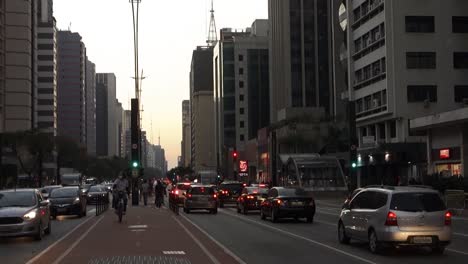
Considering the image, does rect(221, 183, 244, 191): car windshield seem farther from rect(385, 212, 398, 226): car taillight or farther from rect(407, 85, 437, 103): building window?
rect(385, 212, 398, 226): car taillight

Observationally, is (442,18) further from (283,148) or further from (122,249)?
(122,249)

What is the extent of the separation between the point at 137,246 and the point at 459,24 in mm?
52771

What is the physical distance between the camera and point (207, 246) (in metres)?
18.4

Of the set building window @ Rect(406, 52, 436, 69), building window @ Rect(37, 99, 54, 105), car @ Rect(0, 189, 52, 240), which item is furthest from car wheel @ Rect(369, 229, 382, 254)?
building window @ Rect(37, 99, 54, 105)

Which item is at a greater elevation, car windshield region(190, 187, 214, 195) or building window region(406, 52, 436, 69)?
building window region(406, 52, 436, 69)

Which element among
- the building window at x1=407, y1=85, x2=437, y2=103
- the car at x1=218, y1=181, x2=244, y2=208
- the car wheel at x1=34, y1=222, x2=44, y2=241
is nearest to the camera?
the car wheel at x1=34, y1=222, x2=44, y2=241

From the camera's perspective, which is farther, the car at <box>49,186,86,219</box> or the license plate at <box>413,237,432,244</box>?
the car at <box>49,186,86,219</box>

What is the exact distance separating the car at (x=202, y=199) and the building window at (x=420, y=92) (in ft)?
103

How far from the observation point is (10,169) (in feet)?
292

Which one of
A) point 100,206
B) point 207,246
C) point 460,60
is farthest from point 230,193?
point 460,60

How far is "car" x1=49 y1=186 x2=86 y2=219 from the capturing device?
106 feet

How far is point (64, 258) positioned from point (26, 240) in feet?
19.5

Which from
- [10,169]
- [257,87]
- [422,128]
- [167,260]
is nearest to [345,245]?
[167,260]

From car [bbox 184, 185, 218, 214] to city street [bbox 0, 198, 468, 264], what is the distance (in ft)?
33.5
